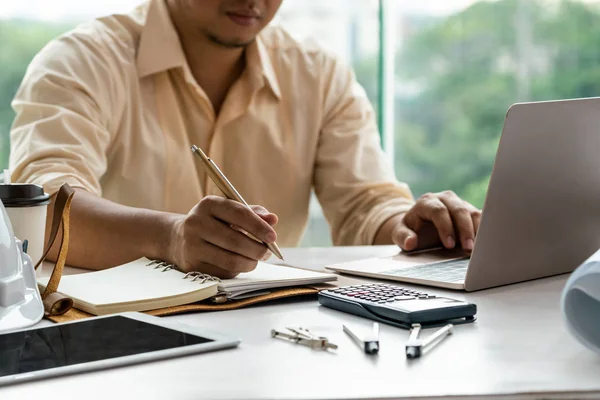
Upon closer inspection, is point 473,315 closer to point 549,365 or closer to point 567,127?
point 549,365

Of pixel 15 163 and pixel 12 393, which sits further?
pixel 15 163

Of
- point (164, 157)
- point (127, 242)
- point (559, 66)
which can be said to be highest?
point (127, 242)

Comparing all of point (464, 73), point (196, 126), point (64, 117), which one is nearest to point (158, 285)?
point (64, 117)

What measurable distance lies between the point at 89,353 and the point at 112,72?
1212 mm

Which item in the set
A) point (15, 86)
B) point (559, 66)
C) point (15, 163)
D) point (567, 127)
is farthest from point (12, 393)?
point (559, 66)

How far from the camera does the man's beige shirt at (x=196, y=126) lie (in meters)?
1.75

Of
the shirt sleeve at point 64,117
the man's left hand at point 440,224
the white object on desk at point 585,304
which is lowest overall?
the man's left hand at point 440,224

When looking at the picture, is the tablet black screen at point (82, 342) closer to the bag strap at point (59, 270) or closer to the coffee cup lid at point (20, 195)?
the bag strap at point (59, 270)

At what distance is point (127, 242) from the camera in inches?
48.7

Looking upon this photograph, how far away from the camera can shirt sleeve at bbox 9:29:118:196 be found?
61.9 inches

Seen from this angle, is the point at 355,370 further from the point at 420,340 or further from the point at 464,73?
the point at 464,73

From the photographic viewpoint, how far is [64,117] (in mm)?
1686

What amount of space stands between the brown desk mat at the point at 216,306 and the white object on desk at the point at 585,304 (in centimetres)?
35

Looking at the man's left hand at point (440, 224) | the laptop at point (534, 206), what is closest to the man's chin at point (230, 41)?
the man's left hand at point (440, 224)
